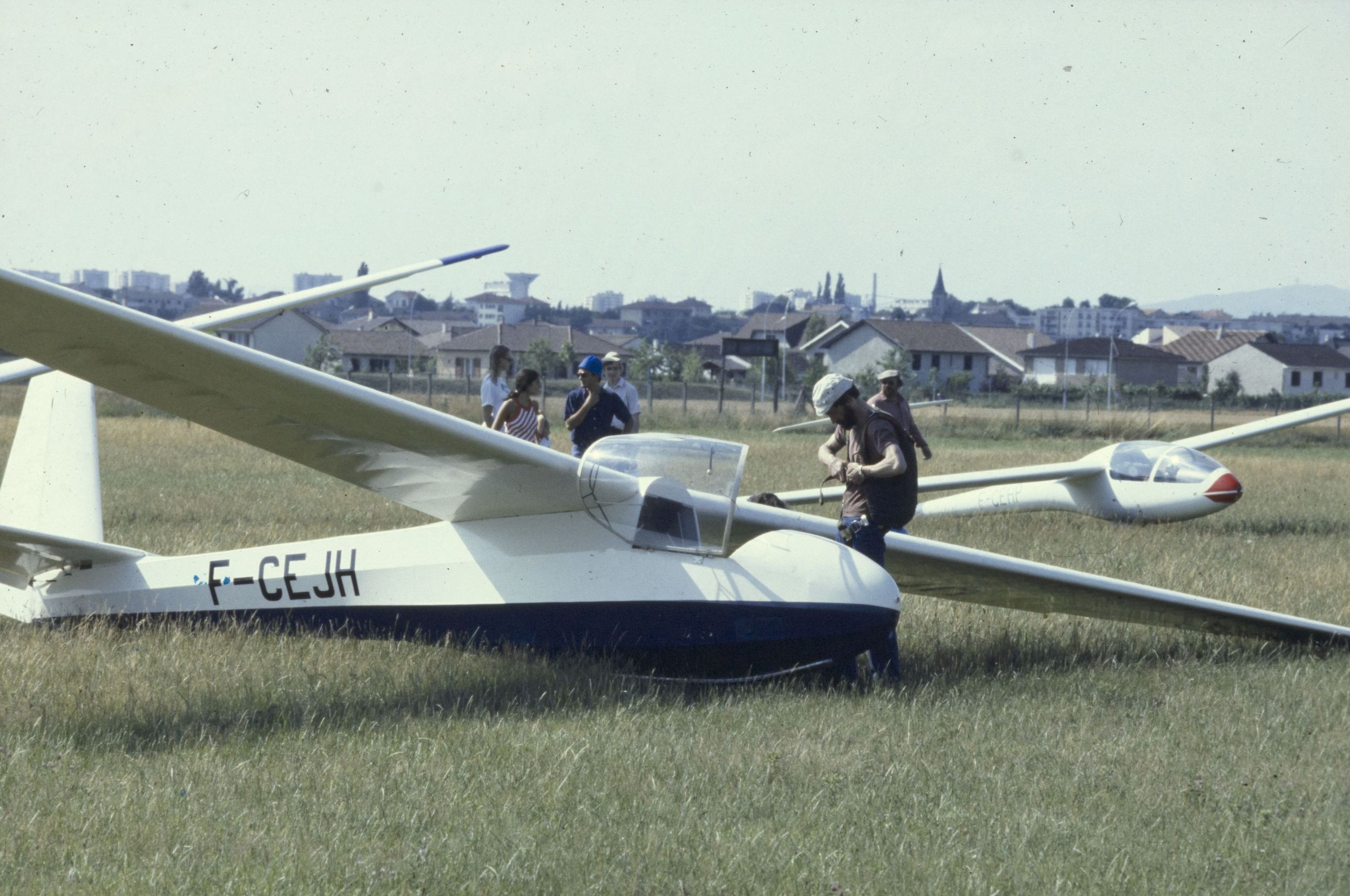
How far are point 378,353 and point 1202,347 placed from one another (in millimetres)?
73722

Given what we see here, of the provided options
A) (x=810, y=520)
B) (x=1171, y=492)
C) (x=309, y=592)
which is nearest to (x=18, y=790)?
(x=309, y=592)

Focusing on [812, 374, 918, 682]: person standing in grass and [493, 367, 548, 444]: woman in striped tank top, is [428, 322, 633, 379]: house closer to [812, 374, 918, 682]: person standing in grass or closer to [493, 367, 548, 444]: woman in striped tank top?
[493, 367, 548, 444]: woman in striped tank top

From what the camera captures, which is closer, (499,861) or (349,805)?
(499,861)

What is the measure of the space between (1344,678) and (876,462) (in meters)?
3.11

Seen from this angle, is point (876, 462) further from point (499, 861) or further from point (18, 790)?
point (18, 790)

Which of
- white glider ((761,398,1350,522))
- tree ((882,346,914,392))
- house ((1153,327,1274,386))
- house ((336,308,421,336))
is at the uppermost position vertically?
house ((336,308,421,336))

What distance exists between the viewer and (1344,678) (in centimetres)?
750

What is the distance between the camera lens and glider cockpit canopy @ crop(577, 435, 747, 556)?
6582mm

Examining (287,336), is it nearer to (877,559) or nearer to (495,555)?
(495,555)

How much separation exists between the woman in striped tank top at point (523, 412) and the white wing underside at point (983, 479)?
2.59 metres

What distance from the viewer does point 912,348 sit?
311 ft

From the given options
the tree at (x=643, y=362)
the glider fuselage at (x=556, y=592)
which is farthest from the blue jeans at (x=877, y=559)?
the tree at (x=643, y=362)

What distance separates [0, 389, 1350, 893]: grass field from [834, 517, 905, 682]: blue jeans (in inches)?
7.4

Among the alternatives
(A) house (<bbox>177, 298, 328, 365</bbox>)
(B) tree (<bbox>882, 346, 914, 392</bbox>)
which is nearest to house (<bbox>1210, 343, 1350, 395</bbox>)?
(B) tree (<bbox>882, 346, 914, 392</bbox>)
